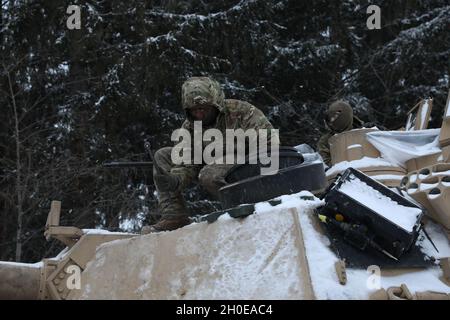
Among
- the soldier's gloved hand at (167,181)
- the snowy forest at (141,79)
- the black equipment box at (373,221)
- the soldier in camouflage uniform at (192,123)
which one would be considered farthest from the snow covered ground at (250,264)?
the snowy forest at (141,79)

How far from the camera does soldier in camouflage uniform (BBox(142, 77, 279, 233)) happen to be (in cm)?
499

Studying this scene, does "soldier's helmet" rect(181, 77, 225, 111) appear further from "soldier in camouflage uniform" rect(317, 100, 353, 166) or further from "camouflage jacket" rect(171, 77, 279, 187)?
"soldier in camouflage uniform" rect(317, 100, 353, 166)

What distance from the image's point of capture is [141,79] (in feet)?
38.8

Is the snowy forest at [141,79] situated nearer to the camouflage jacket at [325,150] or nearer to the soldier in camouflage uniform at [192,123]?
the camouflage jacket at [325,150]

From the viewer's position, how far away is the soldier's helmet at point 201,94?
4984 millimetres

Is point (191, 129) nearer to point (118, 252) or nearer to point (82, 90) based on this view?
point (118, 252)

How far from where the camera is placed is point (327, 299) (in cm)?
338

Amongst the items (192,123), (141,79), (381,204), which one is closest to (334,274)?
(381,204)

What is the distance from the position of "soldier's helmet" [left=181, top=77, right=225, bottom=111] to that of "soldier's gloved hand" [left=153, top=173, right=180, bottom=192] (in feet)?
1.55

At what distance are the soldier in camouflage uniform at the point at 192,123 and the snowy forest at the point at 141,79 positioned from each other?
18.2 ft

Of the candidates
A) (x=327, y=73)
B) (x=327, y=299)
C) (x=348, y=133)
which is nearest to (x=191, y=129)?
(x=348, y=133)

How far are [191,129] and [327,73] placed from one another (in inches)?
336

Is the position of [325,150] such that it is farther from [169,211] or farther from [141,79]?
[141,79]

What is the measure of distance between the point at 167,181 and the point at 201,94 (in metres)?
0.58
